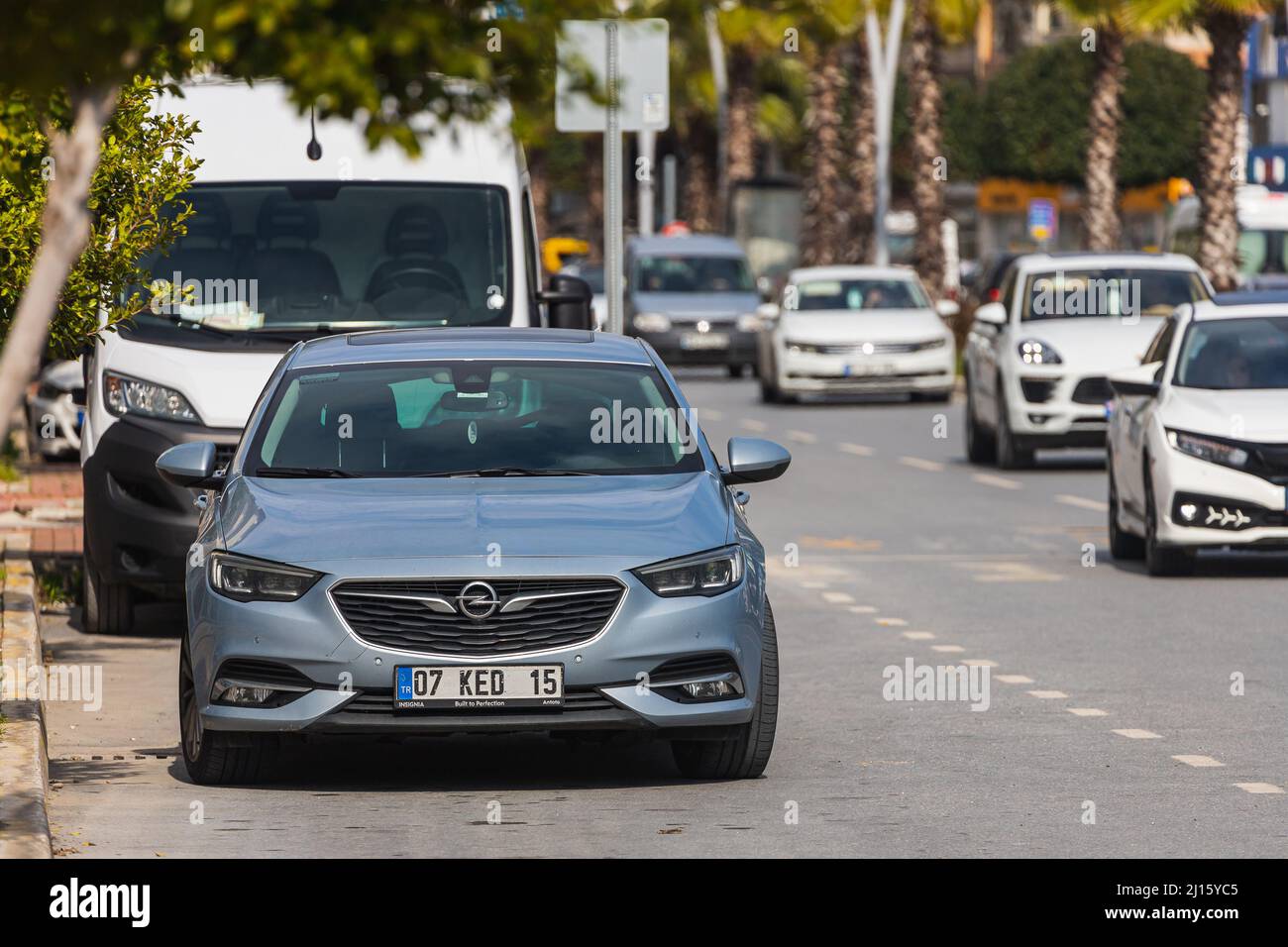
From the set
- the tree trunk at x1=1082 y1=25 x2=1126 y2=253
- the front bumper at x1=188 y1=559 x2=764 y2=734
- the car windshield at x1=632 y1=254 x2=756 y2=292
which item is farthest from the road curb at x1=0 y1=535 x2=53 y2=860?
the tree trunk at x1=1082 y1=25 x2=1126 y2=253

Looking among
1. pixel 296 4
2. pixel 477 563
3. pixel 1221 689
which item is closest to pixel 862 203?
pixel 1221 689

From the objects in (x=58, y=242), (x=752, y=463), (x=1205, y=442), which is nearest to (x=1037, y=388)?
(x=1205, y=442)

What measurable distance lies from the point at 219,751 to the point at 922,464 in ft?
59.1

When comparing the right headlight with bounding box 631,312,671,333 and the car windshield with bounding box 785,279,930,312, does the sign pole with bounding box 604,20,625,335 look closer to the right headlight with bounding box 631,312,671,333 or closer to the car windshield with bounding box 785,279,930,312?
the car windshield with bounding box 785,279,930,312

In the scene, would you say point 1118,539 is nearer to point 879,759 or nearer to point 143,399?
point 143,399

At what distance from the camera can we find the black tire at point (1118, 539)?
18.2 m

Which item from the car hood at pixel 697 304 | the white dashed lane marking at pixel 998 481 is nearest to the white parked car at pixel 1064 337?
the white dashed lane marking at pixel 998 481

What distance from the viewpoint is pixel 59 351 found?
11430 mm

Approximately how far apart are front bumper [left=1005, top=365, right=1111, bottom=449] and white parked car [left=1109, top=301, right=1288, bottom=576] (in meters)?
6.83

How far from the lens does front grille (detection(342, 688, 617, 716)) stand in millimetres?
9203

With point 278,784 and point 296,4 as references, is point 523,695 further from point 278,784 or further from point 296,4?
point 296,4

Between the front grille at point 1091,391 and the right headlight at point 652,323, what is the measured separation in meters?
18.8

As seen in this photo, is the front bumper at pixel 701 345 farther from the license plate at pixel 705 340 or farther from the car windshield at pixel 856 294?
the car windshield at pixel 856 294

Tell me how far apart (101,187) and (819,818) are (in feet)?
13.4
